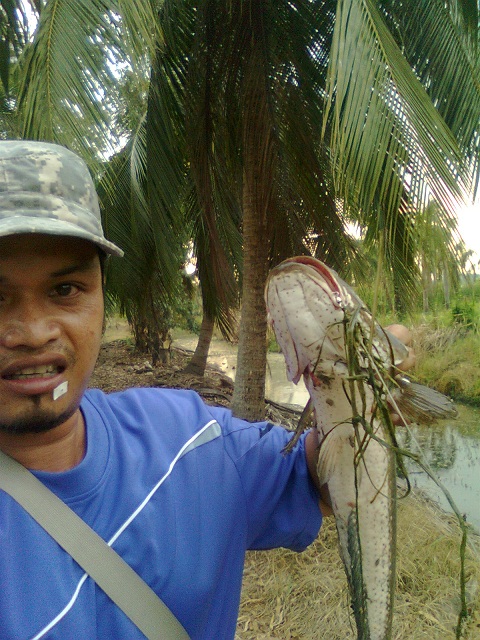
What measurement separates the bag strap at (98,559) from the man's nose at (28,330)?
0.97ft

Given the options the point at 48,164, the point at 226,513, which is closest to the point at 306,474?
the point at 226,513

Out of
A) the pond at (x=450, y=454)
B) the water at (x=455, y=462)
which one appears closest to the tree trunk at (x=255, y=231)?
the pond at (x=450, y=454)

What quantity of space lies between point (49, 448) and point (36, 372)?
219 millimetres

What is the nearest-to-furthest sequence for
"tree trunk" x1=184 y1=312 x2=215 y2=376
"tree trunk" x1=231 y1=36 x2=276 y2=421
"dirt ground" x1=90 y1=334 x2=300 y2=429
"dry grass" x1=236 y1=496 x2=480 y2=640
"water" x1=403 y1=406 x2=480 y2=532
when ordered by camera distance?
1. "dry grass" x1=236 y1=496 x2=480 y2=640
2. "tree trunk" x1=231 y1=36 x2=276 y2=421
3. "water" x1=403 y1=406 x2=480 y2=532
4. "dirt ground" x1=90 y1=334 x2=300 y2=429
5. "tree trunk" x1=184 y1=312 x2=215 y2=376

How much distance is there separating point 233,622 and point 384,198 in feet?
6.69

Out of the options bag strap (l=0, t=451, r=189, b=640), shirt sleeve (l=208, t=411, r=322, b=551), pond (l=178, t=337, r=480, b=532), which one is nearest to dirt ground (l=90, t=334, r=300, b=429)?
pond (l=178, t=337, r=480, b=532)

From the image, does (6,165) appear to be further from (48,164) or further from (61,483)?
(61,483)

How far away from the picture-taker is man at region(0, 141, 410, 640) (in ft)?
3.61

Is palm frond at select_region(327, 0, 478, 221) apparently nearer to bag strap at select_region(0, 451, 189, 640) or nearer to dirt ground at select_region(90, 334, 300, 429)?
bag strap at select_region(0, 451, 189, 640)

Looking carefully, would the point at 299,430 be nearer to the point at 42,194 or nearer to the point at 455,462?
the point at 42,194

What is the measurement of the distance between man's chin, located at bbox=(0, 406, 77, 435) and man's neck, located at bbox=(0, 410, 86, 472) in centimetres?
3

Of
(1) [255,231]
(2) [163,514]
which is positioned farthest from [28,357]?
(1) [255,231]

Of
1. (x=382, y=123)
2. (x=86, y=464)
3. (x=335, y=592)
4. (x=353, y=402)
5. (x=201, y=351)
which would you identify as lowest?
(x=335, y=592)

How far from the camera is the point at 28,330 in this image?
115cm
